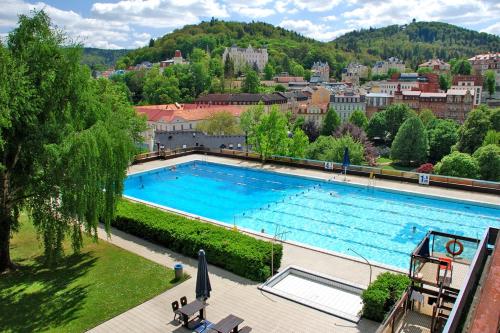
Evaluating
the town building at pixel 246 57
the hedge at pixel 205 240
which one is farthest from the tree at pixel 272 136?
the town building at pixel 246 57

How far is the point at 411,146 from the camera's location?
204 feet

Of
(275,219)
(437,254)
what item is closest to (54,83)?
(437,254)

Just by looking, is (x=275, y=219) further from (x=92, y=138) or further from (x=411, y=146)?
(x=411, y=146)

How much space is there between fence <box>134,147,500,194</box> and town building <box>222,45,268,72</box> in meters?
136

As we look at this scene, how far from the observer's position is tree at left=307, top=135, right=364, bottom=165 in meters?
41.5

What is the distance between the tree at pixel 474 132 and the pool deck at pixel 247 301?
51.4m

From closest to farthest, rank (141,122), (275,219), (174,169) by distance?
1. (275,219)
2. (174,169)
3. (141,122)

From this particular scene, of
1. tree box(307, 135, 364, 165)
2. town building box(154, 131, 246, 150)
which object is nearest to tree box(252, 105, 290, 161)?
tree box(307, 135, 364, 165)

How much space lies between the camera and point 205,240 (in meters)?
14.9

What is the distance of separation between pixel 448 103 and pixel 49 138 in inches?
4076

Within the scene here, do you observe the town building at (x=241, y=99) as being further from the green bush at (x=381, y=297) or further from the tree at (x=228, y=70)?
the green bush at (x=381, y=297)

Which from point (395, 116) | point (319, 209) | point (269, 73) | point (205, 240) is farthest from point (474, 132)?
point (269, 73)

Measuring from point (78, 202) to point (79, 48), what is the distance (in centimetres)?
479

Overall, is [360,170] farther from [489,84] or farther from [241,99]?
[489,84]
